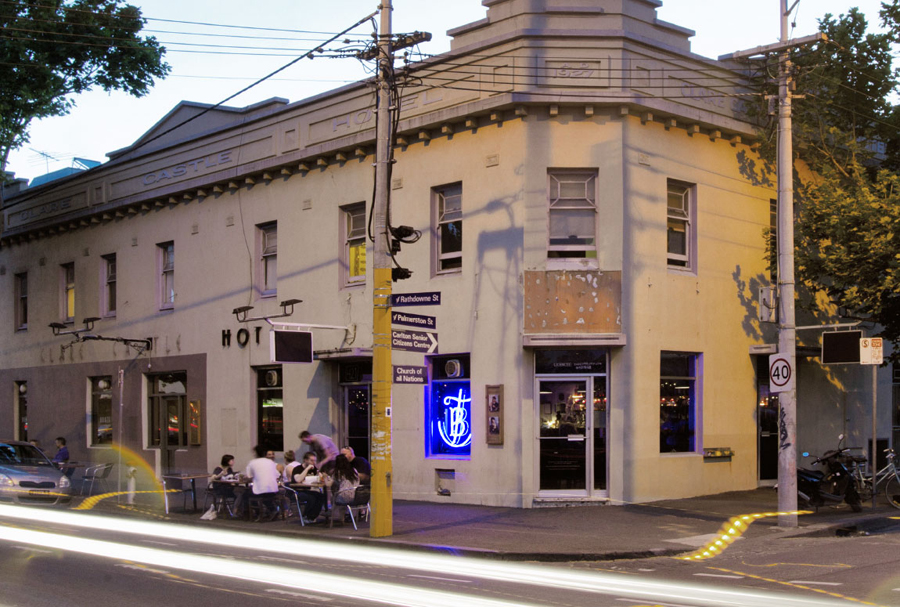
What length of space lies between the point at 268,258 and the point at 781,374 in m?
12.8

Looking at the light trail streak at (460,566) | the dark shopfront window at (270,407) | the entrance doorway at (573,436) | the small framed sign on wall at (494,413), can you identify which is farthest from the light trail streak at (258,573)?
the dark shopfront window at (270,407)

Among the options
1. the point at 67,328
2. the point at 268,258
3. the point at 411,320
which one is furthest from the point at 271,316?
the point at 67,328

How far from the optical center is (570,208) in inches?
730

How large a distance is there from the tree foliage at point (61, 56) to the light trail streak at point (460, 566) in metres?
12.2

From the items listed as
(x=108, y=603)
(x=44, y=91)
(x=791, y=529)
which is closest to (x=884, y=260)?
(x=791, y=529)

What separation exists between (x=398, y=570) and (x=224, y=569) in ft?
6.56

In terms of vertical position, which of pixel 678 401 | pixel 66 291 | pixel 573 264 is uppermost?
pixel 66 291

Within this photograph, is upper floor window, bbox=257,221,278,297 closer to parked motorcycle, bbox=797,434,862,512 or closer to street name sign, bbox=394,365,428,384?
street name sign, bbox=394,365,428,384

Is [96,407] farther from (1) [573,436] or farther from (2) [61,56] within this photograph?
(1) [573,436]

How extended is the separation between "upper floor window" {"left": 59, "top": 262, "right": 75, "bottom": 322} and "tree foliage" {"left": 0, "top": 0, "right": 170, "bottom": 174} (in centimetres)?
410

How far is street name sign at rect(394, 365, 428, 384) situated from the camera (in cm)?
1471

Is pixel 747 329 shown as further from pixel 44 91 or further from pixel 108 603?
pixel 44 91

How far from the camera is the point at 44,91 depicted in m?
25.7

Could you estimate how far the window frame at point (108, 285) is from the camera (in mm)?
28766
